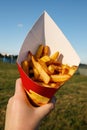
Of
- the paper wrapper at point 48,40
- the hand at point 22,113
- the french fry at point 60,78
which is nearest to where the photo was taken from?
the hand at point 22,113

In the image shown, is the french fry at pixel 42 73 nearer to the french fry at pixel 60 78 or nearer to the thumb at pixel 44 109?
the french fry at pixel 60 78

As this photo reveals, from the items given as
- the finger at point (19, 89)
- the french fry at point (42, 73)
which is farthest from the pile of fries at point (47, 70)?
the finger at point (19, 89)

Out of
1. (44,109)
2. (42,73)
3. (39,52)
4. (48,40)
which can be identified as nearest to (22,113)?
(44,109)

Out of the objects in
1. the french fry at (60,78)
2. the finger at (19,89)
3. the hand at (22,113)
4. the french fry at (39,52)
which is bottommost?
the hand at (22,113)

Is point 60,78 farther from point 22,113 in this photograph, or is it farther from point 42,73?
point 22,113

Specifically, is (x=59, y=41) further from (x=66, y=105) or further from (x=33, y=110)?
(x=66, y=105)

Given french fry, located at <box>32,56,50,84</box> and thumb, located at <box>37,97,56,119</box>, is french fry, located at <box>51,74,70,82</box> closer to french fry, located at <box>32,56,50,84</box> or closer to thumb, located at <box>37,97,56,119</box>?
french fry, located at <box>32,56,50,84</box>
